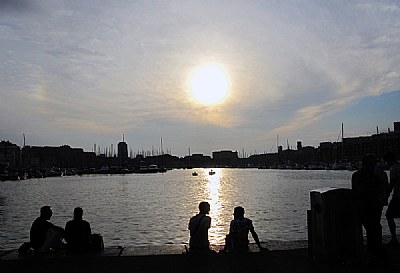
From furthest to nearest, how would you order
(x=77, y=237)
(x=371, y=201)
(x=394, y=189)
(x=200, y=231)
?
(x=77, y=237) → (x=200, y=231) → (x=394, y=189) → (x=371, y=201)

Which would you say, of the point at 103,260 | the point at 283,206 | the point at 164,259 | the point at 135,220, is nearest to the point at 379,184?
the point at 164,259

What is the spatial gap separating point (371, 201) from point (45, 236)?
8.43 metres

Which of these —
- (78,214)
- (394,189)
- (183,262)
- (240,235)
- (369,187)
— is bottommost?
(183,262)

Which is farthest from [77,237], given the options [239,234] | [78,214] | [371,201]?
[371,201]

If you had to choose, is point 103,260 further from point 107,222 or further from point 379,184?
point 107,222

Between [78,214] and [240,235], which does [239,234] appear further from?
[78,214]

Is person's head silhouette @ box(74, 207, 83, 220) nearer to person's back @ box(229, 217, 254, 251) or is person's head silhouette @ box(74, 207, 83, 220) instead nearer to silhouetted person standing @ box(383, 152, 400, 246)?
person's back @ box(229, 217, 254, 251)

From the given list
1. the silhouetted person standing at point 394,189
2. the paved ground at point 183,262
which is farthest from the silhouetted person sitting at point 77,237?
the silhouetted person standing at point 394,189

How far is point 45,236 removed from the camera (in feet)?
43.5

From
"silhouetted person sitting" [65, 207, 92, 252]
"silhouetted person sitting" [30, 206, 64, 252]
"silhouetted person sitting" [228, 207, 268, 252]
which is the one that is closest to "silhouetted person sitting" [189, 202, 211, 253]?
"silhouetted person sitting" [228, 207, 268, 252]

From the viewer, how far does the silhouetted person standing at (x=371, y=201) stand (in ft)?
32.2

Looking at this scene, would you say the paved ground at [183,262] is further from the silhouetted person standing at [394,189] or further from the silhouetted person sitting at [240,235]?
the silhouetted person standing at [394,189]

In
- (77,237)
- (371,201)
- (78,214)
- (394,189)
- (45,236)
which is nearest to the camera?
(371,201)

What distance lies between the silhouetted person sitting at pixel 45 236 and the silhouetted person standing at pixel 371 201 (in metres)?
7.69
